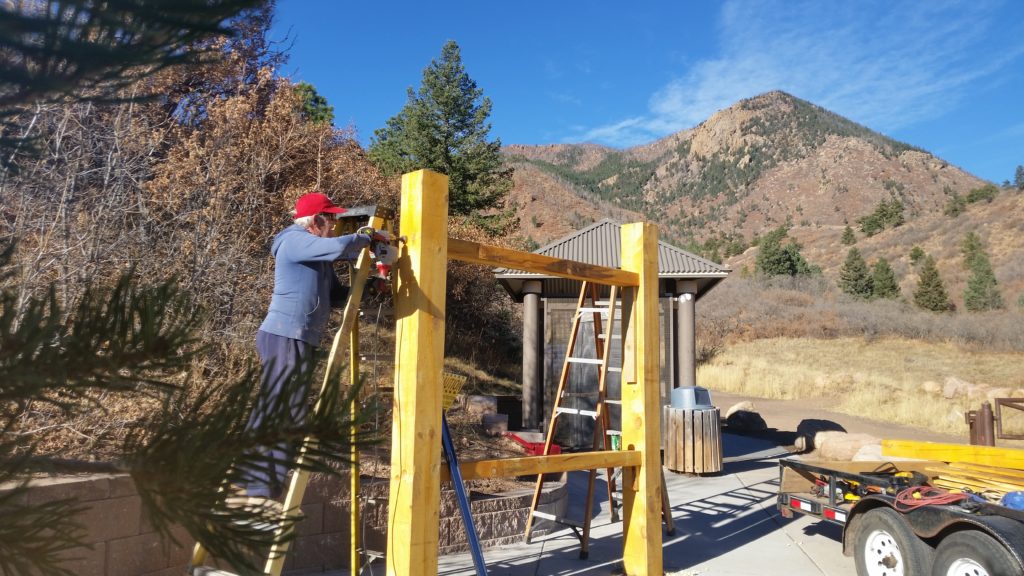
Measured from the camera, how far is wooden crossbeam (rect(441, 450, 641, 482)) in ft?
14.2

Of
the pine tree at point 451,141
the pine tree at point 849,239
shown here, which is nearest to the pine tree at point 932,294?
the pine tree at point 849,239

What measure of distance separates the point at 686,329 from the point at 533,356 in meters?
2.39

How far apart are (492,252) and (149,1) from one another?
3474 mm

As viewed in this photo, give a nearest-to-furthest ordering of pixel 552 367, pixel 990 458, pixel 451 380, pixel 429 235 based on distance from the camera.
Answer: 1. pixel 429 235
2. pixel 451 380
3. pixel 990 458
4. pixel 552 367

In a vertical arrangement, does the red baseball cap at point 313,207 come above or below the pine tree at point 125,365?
above

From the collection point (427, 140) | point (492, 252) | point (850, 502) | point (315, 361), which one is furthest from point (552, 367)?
point (427, 140)

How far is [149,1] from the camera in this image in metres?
1.14

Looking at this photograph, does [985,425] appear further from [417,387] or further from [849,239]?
[849,239]

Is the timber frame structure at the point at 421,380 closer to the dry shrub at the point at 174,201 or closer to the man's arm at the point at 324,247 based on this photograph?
the man's arm at the point at 324,247

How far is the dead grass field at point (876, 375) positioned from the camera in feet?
63.5

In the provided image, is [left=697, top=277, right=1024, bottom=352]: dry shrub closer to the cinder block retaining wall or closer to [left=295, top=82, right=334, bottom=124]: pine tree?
[left=295, top=82, right=334, bottom=124]: pine tree

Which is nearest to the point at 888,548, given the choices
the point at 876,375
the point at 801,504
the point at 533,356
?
the point at 801,504

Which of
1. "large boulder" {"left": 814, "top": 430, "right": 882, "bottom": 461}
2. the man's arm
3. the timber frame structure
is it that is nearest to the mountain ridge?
"large boulder" {"left": 814, "top": 430, "right": 882, "bottom": 461}

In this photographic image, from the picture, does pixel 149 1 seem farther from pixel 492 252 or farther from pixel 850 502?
pixel 850 502
